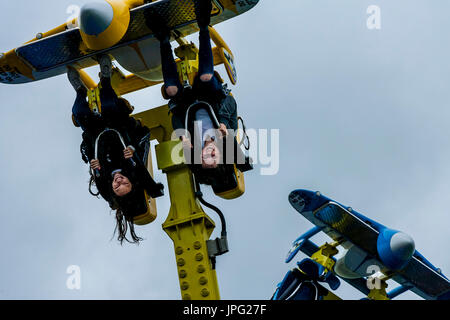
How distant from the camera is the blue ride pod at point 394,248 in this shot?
559 inches

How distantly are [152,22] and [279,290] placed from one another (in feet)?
15.5

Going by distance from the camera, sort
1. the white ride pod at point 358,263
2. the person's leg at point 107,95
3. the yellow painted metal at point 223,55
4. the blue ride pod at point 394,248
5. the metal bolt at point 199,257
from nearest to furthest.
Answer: the metal bolt at point 199,257, the person's leg at point 107,95, the yellow painted metal at point 223,55, the blue ride pod at point 394,248, the white ride pod at point 358,263

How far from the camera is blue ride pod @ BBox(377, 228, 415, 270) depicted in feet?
46.6

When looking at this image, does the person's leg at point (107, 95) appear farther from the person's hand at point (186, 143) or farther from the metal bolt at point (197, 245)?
the metal bolt at point (197, 245)

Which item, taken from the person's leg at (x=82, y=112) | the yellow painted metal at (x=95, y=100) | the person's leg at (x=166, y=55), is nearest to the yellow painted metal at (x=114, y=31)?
the person's leg at (x=166, y=55)

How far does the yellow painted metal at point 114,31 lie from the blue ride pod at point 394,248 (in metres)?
4.87

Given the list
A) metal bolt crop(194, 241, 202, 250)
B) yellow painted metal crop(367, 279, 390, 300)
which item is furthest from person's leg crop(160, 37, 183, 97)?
yellow painted metal crop(367, 279, 390, 300)

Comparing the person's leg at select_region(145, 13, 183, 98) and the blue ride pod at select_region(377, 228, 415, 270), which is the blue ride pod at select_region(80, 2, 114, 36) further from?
the blue ride pod at select_region(377, 228, 415, 270)

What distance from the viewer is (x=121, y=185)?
40.7 feet

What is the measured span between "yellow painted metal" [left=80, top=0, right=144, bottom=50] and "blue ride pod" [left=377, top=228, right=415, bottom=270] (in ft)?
16.0

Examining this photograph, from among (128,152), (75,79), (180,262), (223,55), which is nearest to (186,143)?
(128,152)

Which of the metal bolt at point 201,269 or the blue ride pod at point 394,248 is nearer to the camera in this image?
the metal bolt at point 201,269
